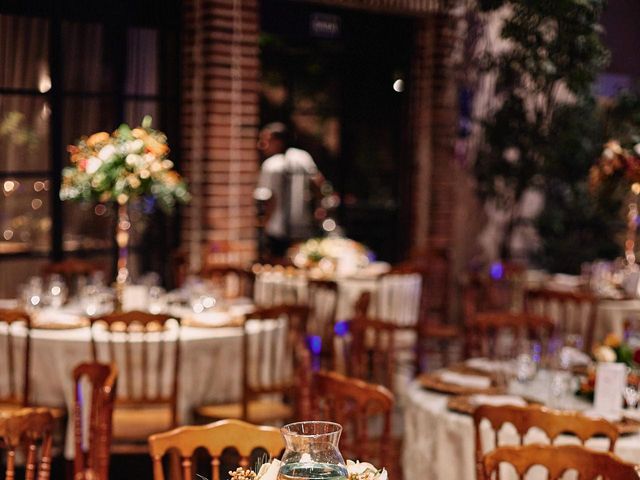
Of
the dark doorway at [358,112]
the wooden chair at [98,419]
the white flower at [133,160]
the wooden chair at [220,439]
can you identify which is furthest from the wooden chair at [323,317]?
the wooden chair at [220,439]

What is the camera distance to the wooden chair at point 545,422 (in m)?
3.18

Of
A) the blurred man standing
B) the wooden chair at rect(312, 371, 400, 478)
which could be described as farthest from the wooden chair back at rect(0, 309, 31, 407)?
the blurred man standing

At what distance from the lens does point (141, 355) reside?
5.00 m

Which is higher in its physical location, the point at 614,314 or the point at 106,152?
the point at 106,152

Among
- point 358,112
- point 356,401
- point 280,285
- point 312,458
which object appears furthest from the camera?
point 358,112

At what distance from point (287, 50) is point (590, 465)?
697 centimetres

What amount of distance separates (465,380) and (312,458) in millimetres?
2125

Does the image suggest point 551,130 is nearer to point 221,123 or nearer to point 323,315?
point 323,315

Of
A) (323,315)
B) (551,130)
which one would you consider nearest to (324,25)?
(551,130)

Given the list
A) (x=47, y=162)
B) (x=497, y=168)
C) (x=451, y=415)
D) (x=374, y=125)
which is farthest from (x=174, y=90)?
(x=451, y=415)

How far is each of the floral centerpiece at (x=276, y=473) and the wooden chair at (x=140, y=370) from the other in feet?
7.81

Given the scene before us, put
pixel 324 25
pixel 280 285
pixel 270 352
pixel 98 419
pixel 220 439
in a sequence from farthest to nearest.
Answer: pixel 324 25 → pixel 280 285 → pixel 270 352 → pixel 98 419 → pixel 220 439

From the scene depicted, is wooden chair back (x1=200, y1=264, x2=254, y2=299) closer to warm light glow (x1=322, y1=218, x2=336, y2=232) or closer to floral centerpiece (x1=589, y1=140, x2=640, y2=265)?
→ warm light glow (x1=322, y1=218, x2=336, y2=232)

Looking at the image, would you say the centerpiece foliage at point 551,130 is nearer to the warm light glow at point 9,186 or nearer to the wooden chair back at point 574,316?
the wooden chair back at point 574,316
